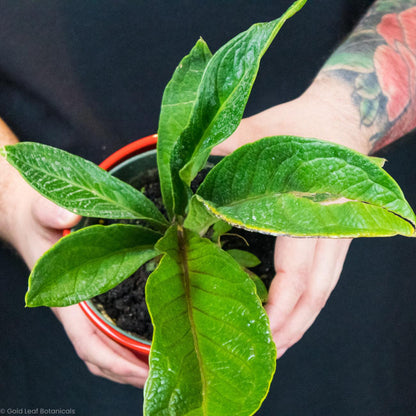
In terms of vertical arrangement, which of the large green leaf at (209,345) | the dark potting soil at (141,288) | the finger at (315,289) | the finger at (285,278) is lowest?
the finger at (315,289)

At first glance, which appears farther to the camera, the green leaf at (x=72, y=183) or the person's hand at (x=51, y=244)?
the person's hand at (x=51, y=244)

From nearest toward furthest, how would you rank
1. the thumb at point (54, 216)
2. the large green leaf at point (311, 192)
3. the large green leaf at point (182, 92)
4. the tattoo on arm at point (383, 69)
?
1. the large green leaf at point (311, 192)
2. the large green leaf at point (182, 92)
3. the thumb at point (54, 216)
4. the tattoo on arm at point (383, 69)

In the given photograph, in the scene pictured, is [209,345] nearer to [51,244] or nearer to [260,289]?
[260,289]

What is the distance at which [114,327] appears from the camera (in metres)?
0.52

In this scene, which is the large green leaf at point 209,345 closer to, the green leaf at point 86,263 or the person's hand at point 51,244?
the green leaf at point 86,263

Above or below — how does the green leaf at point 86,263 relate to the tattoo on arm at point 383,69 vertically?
above

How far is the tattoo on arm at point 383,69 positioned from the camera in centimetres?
74

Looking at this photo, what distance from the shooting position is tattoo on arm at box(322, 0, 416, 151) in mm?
737

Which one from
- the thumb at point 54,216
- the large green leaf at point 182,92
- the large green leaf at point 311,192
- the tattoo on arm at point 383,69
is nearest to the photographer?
the large green leaf at point 311,192

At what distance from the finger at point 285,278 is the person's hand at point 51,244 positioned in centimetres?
19

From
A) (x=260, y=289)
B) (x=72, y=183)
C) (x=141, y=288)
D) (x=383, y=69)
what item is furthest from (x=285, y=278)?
(x=383, y=69)

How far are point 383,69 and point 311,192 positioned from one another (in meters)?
0.55

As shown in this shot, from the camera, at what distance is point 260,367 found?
0.32 meters

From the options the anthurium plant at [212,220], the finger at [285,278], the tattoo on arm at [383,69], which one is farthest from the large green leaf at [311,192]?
the tattoo on arm at [383,69]
